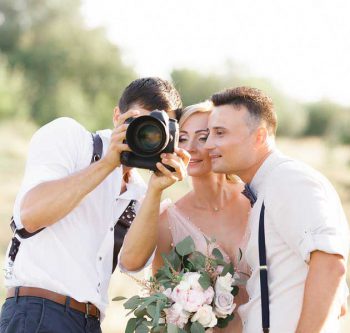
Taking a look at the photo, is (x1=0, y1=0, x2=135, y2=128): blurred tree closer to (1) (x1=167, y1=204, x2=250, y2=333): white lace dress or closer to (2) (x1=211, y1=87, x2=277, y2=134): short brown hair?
(1) (x1=167, y1=204, x2=250, y2=333): white lace dress

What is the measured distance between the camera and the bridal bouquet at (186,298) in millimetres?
3598

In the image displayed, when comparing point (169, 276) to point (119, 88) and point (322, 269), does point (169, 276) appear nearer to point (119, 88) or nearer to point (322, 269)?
point (322, 269)

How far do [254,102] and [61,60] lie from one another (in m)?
34.8

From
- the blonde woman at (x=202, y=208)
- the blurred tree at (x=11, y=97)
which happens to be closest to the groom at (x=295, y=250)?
the blonde woman at (x=202, y=208)

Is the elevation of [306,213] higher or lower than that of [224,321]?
higher

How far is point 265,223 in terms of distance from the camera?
3311 mm

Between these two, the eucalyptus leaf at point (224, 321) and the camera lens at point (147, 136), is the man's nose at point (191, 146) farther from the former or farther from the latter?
the eucalyptus leaf at point (224, 321)

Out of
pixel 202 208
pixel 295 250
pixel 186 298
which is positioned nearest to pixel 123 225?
pixel 186 298

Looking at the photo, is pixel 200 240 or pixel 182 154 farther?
pixel 200 240

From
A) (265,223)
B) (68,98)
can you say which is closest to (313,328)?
(265,223)

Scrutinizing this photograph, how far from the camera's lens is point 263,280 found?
329 cm

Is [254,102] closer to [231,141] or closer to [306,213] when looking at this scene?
[231,141]

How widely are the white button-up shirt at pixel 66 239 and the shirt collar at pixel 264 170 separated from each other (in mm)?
725

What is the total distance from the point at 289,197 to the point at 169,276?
86 cm
